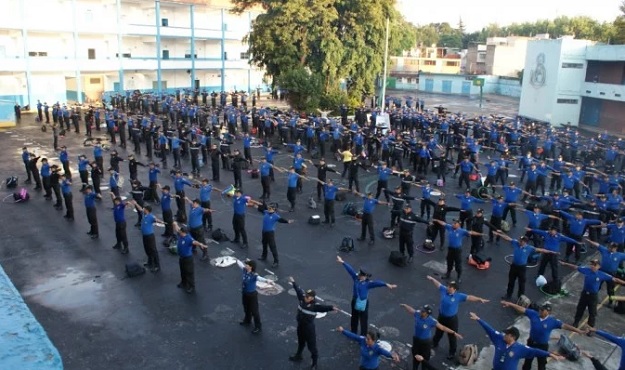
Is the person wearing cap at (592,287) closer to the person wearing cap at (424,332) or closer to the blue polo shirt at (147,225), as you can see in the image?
the person wearing cap at (424,332)

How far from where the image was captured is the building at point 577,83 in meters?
38.2

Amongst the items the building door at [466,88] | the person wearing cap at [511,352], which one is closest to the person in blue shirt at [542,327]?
the person wearing cap at [511,352]

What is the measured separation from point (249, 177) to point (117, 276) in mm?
10249

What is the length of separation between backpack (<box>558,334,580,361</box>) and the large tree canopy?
27794 mm

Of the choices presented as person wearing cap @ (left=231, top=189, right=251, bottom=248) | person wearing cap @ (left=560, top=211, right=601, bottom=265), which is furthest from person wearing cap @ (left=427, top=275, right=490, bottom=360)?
person wearing cap @ (left=231, top=189, right=251, bottom=248)

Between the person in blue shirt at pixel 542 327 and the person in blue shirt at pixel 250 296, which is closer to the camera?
the person in blue shirt at pixel 542 327

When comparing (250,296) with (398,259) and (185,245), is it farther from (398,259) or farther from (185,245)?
(398,259)

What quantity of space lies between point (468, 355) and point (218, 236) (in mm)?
7832

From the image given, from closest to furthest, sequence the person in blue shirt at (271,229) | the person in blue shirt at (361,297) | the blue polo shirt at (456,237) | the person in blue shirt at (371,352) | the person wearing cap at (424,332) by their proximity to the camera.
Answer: the person in blue shirt at (371,352) < the person wearing cap at (424,332) < the person in blue shirt at (361,297) < the blue polo shirt at (456,237) < the person in blue shirt at (271,229)

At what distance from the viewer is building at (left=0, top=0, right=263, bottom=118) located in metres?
39.7

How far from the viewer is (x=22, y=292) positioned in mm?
11305

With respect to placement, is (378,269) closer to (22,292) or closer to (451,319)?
(451,319)

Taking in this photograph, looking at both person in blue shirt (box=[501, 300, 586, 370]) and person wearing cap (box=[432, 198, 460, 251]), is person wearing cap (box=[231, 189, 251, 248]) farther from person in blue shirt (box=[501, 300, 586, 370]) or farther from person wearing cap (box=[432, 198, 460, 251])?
person in blue shirt (box=[501, 300, 586, 370])

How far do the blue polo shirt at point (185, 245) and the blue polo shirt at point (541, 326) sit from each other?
275 inches
